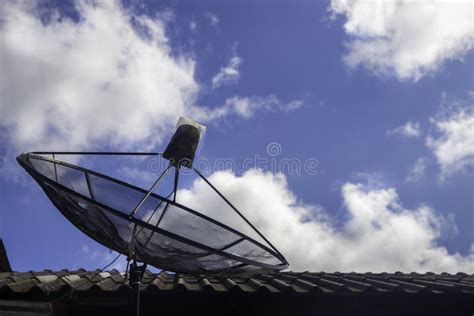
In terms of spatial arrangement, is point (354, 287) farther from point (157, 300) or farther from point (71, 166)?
point (71, 166)

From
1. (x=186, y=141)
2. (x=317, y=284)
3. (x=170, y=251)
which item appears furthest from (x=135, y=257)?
(x=317, y=284)

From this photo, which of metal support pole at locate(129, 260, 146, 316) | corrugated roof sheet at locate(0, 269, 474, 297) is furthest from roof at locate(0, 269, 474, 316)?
metal support pole at locate(129, 260, 146, 316)

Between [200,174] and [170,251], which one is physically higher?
[200,174]

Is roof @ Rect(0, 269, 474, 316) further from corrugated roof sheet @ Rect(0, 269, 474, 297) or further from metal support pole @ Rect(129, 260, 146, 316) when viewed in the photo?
metal support pole @ Rect(129, 260, 146, 316)

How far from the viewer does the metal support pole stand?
2475mm

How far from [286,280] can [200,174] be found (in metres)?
1.99

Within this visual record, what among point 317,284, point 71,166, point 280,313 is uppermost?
point 71,166

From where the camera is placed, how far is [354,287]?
4.32 metres

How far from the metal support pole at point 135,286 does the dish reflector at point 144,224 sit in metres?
0.13

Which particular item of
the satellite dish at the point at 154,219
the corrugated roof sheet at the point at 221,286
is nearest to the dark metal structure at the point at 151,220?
the satellite dish at the point at 154,219

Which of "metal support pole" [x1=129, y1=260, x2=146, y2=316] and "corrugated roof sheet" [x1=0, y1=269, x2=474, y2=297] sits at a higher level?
"corrugated roof sheet" [x1=0, y1=269, x2=474, y2=297]

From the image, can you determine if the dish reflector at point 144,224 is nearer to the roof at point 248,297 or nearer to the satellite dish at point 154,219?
the satellite dish at point 154,219

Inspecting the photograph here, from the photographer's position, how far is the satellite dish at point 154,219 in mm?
2684

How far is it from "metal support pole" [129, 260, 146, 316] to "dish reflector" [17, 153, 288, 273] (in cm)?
13
